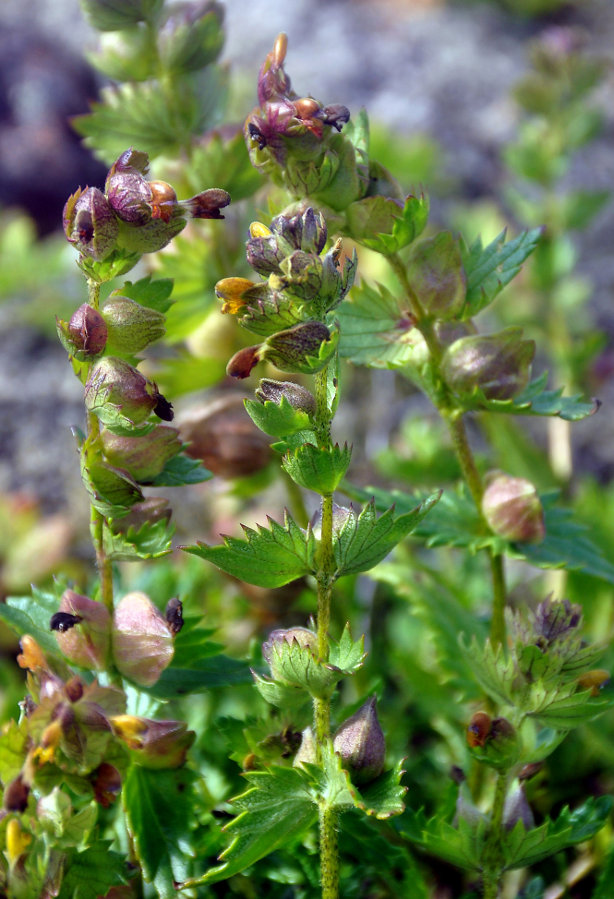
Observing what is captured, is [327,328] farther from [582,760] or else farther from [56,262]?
[56,262]

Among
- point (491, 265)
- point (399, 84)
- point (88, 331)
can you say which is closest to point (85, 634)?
point (88, 331)

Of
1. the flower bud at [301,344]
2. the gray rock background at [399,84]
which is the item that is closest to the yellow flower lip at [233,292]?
the flower bud at [301,344]

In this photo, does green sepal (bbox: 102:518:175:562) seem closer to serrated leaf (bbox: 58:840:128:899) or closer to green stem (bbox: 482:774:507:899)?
serrated leaf (bbox: 58:840:128:899)

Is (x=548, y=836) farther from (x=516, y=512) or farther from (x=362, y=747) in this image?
(x=516, y=512)

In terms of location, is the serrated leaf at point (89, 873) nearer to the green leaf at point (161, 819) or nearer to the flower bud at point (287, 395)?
the green leaf at point (161, 819)

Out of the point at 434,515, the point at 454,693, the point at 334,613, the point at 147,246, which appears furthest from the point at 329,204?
the point at 454,693

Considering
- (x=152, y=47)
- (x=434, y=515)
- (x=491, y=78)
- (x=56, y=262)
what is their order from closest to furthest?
(x=434, y=515)
(x=152, y=47)
(x=56, y=262)
(x=491, y=78)
